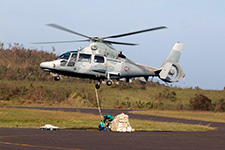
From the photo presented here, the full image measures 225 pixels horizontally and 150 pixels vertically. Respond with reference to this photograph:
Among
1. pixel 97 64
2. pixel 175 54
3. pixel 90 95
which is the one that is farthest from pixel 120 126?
Result: pixel 90 95

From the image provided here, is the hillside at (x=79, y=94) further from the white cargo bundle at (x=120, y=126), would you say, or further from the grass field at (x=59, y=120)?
the white cargo bundle at (x=120, y=126)

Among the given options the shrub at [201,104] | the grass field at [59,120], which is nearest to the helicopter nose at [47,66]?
the grass field at [59,120]

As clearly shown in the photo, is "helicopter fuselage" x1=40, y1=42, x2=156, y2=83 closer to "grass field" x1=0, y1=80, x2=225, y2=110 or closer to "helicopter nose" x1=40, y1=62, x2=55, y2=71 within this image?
"helicopter nose" x1=40, y1=62, x2=55, y2=71

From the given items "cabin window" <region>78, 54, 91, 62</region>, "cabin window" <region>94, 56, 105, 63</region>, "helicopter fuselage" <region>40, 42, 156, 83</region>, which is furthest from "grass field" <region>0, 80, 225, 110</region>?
"cabin window" <region>78, 54, 91, 62</region>

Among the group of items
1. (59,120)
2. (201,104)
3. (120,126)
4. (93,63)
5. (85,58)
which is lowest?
(120,126)

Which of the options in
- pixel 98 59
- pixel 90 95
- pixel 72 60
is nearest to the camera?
pixel 72 60

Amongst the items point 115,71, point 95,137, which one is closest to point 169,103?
point 115,71

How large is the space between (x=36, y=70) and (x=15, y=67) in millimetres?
4554

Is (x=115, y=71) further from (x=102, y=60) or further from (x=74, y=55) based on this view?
(x=74, y=55)

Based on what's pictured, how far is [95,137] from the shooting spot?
28.0 metres

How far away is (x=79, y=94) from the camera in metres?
83.3

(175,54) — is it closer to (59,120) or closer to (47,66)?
(59,120)

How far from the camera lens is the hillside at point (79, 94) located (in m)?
76.8

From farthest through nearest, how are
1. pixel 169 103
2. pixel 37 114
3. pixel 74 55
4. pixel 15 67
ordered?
1. pixel 15 67
2. pixel 169 103
3. pixel 37 114
4. pixel 74 55
